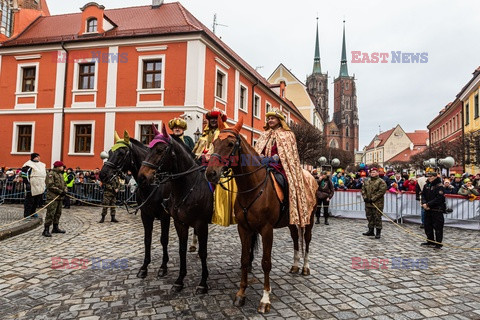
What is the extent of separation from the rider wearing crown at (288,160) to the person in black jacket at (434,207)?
431 centimetres

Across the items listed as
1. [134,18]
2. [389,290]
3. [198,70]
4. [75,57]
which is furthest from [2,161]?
[389,290]

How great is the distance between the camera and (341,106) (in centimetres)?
10006

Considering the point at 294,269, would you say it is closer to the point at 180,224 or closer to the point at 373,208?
the point at 180,224

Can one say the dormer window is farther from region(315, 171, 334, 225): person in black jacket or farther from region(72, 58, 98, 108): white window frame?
region(315, 171, 334, 225): person in black jacket

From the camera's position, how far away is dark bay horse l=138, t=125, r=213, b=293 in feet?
13.3

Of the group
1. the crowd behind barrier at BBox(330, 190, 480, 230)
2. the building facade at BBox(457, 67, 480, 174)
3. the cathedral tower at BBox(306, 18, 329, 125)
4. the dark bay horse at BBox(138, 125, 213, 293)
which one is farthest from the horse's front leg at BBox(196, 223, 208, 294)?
the cathedral tower at BBox(306, 18, 329, 125)

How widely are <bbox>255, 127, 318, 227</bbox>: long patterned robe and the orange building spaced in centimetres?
1163

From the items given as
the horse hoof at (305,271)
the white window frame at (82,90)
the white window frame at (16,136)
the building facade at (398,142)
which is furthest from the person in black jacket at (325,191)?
the building facade at (398,142)

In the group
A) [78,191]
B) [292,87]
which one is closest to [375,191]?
[78,191]

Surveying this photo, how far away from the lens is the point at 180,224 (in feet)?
13.8

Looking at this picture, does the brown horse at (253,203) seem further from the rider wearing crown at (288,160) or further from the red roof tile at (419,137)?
the red roof tile at (419,137)

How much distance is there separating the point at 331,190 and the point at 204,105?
891 cm

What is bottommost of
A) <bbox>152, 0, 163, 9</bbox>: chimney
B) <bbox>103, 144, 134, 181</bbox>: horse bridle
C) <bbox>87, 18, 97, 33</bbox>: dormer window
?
<bbox>103, 144, 134, 181</bbox>: horse bridle

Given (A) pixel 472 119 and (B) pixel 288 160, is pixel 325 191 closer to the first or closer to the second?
(B) pixel 288 160
